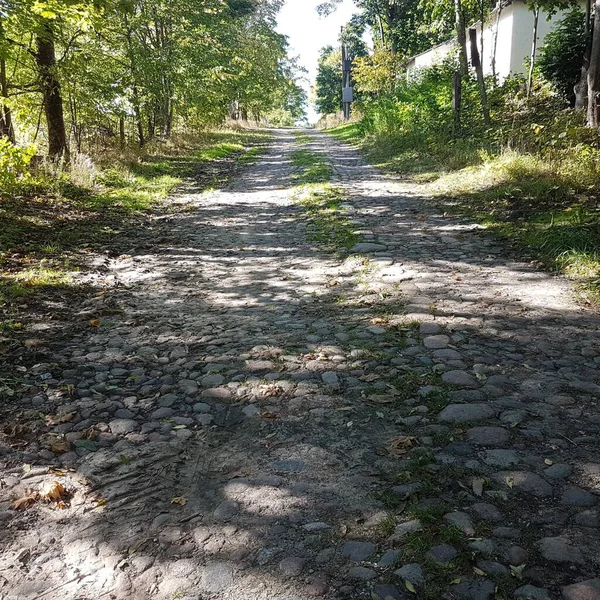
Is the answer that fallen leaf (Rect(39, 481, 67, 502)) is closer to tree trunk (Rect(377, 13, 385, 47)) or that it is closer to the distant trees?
the distant trees

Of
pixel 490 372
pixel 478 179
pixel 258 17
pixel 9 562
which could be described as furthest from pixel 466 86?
pixel 258 17

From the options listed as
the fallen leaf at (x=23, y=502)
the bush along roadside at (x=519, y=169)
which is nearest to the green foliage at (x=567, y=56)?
the bush along roadside at (x=519, y=169)

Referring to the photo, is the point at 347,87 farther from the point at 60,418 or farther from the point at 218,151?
the point at 60,418

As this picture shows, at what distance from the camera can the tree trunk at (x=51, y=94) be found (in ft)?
32.3

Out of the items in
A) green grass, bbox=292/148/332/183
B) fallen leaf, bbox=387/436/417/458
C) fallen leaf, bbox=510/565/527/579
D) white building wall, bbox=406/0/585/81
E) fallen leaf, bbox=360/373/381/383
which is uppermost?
white building wall, bbox=406/0/585/81

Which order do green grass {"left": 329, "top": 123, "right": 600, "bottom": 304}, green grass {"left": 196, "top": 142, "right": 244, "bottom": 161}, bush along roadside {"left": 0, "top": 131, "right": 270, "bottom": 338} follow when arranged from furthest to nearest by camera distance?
green grass {"left": 196, "top": 142, "right": 244, "bottom": 161}
green grass {"left": 329, "top": 123, "right": 600, "bottom": 304}
bush along roadside {"left": 0, "top": 131, "right": 270, "bottom": 338}

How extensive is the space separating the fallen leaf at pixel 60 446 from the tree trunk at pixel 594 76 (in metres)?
8.74

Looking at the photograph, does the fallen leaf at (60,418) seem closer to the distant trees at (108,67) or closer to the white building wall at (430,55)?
the distant trees at (108,67)

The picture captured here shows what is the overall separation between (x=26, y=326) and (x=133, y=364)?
1.17 m

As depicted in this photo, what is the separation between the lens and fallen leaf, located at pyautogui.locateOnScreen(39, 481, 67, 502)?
2.31 m

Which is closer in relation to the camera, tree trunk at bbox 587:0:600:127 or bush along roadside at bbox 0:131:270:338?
bush along roadside at bbox 0:131:270:338

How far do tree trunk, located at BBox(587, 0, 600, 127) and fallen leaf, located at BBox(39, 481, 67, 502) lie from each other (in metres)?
8.91

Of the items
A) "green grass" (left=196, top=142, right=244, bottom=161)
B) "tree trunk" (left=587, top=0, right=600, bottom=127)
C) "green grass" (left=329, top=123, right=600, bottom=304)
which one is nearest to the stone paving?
"green grass" (left=329, top=123, right=600, bottom=304)

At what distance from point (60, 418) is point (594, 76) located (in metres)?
9.07
